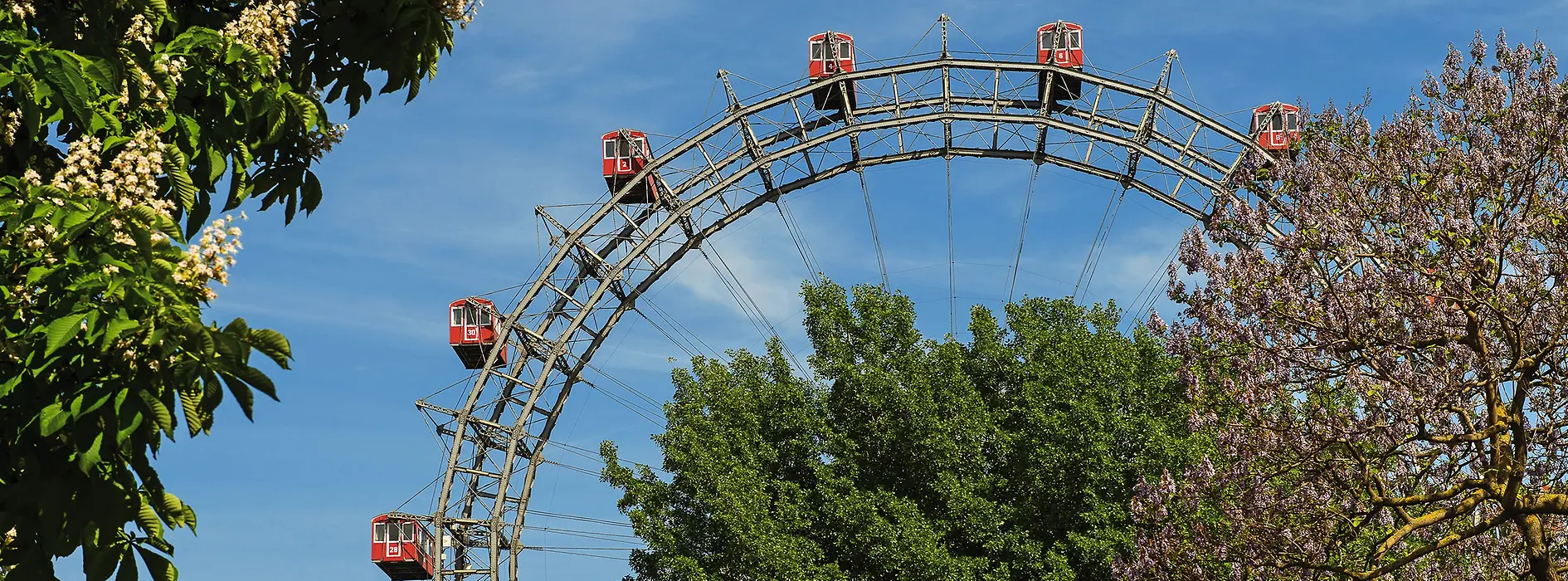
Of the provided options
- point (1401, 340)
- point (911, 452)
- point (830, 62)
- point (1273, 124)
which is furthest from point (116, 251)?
point (1273, 124)

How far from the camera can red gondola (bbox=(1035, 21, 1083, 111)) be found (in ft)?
112

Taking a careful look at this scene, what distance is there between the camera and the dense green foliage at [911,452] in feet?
87.3

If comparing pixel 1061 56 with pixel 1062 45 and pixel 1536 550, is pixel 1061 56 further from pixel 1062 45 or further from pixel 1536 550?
pixel 1536 550

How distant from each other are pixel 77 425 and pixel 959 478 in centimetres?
2421

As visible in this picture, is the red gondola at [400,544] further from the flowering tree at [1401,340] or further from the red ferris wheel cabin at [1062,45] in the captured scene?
the flowering tree at [1401,340]

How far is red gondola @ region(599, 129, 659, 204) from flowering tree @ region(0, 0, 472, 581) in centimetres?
2987

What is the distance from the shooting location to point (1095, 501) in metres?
26.3

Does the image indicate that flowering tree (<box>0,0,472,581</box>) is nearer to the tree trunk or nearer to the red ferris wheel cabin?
the tree trunk

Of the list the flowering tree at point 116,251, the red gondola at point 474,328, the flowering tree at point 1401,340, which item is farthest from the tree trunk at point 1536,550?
the red gondola at point 474,328

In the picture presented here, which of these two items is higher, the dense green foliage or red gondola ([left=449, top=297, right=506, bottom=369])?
red gondola ([left=449, top=297, right=506, bottom=369])

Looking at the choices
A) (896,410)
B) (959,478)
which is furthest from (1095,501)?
(896,410)

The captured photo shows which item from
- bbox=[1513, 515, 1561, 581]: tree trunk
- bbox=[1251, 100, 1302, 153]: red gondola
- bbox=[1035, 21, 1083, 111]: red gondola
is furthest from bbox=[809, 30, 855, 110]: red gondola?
bbox=[1513, 515, 1561, 581]: tree trunk

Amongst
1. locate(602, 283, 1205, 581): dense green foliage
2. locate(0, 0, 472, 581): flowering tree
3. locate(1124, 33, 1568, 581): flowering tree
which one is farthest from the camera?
locate(602, 283, 1205, 581): dense green foliage

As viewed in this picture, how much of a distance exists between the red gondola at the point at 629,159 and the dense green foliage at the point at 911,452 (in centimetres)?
587
